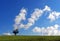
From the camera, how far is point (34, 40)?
173 feet

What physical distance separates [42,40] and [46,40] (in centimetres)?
134

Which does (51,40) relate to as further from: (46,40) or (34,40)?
(34,40)

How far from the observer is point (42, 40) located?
53.6 metres

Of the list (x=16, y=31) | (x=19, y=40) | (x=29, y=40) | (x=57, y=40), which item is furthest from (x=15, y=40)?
(x=16, y=31)

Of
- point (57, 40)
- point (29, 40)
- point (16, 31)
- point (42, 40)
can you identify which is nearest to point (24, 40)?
point (29, 40)

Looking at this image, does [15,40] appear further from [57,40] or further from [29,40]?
[57,40]

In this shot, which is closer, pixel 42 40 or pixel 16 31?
pixel 42 40

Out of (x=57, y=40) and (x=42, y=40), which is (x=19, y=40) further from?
(x=57, y=40)

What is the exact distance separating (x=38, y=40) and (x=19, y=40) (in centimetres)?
634

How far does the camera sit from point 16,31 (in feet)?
326

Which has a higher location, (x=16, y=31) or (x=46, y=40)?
(x=16, y=31)

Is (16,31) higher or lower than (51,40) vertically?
higher

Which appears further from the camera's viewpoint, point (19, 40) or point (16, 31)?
point (16, 31)

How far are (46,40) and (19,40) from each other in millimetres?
8795
